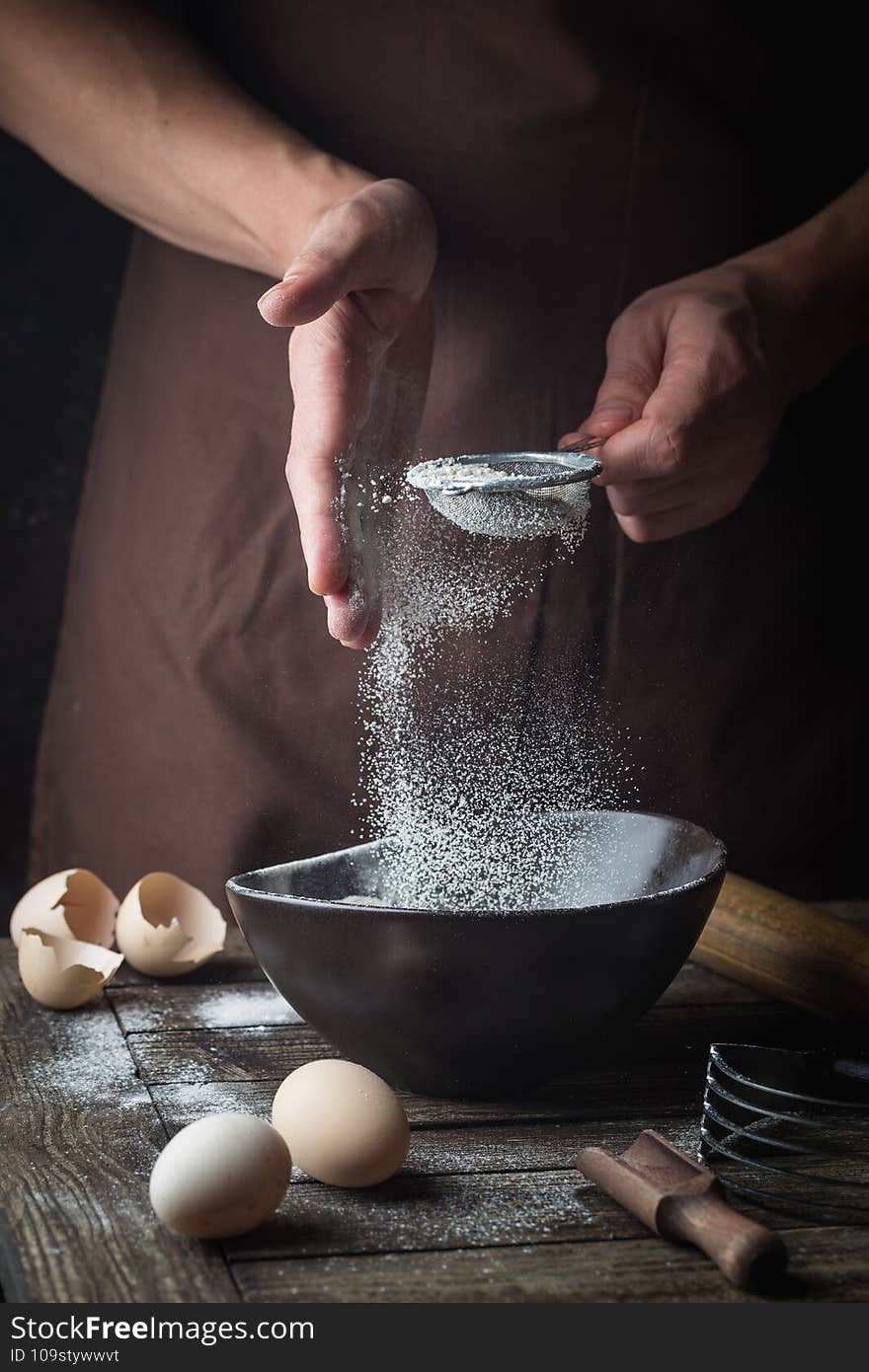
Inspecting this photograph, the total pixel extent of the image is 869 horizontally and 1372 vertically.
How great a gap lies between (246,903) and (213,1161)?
7.0 inches

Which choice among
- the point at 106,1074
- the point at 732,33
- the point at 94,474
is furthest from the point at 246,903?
the point at 732,33

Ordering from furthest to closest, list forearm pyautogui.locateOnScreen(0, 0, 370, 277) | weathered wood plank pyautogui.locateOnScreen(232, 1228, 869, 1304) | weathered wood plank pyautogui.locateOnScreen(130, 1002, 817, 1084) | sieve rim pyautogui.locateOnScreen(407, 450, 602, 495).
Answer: forearm pyautogui.locateOnScreen(0, 0, 370, 277) < sieve rim pyautogui.locateOnScreen(407, 450, 602, 495) < weathered wood plank pyautogui.locateOnScreen(130, 1002, 817, 1084) < weathered wood plank pyautogui.locateOnScreen(232, 1228, 869, 1304)

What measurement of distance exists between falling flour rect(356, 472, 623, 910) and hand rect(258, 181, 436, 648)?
70 millimetres

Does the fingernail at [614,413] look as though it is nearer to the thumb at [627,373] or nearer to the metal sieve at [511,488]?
the thumb at [627,373]

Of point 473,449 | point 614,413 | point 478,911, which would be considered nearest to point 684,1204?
point 478,911

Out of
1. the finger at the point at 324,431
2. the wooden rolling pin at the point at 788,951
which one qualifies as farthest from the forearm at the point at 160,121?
the wooden rolling pin at the point at 788,951

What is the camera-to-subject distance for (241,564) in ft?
4.19

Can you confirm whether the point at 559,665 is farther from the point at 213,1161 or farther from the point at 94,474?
the point at 213,1161

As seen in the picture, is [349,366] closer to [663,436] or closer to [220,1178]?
[663,436]

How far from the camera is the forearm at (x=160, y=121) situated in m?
1.15

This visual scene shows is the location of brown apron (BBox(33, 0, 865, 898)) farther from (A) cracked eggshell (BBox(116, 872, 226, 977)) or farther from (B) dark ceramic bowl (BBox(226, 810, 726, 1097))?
(B) dark ceramic bowl (BBox(226, 810, 726, 1097))

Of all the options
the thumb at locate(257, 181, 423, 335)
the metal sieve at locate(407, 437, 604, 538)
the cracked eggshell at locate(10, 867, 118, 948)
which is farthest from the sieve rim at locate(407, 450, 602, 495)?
the cracked eggshell at locate(10, 867, 118, 948)

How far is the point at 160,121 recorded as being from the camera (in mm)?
1188

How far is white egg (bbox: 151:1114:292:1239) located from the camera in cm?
56
